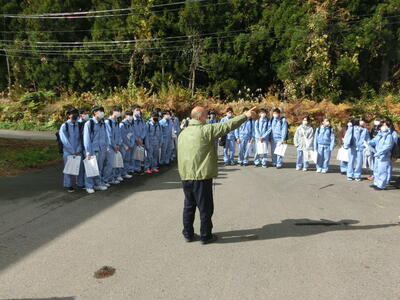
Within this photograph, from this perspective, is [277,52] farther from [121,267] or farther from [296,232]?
[121,267]

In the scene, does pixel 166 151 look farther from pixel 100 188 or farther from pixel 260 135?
pixel 100 188

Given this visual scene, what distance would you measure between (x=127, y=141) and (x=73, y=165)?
2504mm

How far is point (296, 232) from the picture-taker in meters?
6.04

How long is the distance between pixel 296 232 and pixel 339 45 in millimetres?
23793

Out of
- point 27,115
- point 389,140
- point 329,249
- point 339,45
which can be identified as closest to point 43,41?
point 27,115

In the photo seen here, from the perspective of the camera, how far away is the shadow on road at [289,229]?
581 centimetres

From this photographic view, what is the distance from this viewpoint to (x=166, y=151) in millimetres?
13219

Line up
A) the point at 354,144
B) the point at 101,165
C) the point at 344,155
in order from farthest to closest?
1. the point at 344,155
2. the point at 354,144
3. the point at 101,165

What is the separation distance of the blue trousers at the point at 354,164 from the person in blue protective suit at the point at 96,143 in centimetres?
717

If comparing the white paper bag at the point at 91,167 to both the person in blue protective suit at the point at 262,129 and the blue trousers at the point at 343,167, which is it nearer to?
the person in blue protective suit at the point at 262,129

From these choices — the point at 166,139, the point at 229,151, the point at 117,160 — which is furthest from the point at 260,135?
the point at 117,160

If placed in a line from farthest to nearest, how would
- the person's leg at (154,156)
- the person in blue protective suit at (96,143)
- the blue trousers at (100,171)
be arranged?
the person's leg at (154,156) < the blue trousers at (100,171) < the person in blue protective suit at (96,143)

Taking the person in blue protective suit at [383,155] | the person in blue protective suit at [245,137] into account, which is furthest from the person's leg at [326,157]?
the person in blue protective suit at [245,137]

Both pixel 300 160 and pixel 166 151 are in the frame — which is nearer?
pixel 300 160
